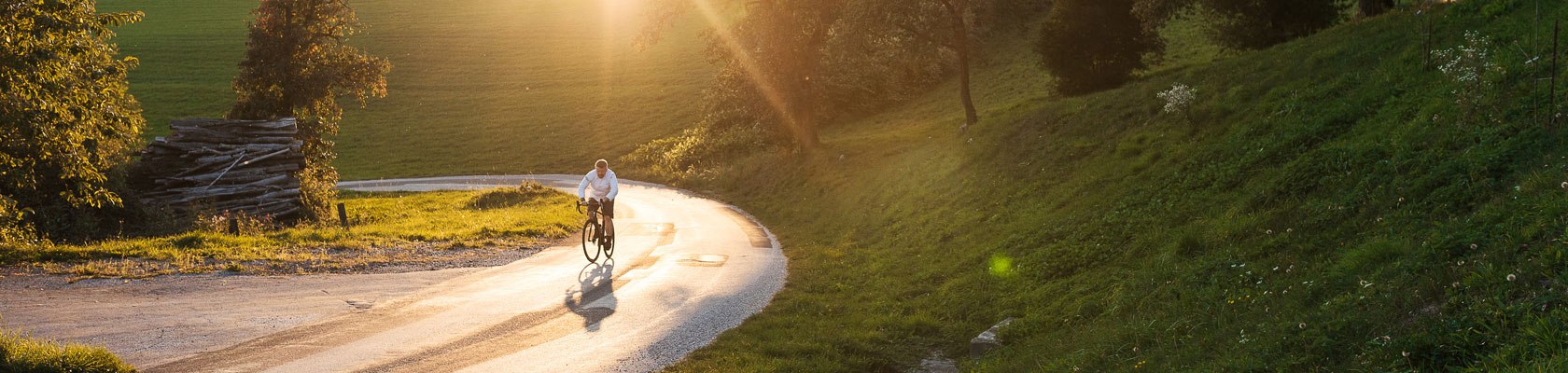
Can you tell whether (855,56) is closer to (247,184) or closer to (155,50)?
(247,184)

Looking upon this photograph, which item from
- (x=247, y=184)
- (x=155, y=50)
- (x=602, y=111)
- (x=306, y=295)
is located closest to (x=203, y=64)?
(x=155, y=50)

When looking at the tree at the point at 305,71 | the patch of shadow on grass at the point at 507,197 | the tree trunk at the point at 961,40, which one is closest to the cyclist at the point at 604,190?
the tree trunk at the point at 961,40

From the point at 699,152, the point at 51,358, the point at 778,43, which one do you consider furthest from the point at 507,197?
the point at 51,358

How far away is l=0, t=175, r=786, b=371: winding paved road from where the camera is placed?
10523 millimetres

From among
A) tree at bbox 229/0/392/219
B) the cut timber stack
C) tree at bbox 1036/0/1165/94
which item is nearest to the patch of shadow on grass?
tree at bbox 229/0/392/219

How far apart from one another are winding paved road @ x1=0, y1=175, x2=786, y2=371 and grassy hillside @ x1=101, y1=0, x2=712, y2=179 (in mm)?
41916

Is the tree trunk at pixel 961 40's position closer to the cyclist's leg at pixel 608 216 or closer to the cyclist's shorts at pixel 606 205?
the cyclist's leg at pixel 608 216

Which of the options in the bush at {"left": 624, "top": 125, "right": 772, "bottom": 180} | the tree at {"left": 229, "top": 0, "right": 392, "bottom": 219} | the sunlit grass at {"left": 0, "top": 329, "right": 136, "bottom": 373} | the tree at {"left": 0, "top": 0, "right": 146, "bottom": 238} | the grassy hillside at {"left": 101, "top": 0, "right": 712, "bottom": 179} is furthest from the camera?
the grassy hillside at {"left": 101, "top": 0, "right": 712, "bottom": 179}

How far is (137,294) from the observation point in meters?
13.6

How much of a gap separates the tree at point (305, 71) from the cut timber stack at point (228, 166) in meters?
1.12

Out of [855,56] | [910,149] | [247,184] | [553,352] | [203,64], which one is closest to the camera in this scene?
→ [553,352]

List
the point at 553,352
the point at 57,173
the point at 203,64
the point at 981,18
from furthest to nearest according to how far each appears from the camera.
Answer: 1. the point at 203,64
2. the point at 981,18
3. the point at 57,173
4. the point at 553,352

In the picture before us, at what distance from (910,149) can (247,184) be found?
21.6m

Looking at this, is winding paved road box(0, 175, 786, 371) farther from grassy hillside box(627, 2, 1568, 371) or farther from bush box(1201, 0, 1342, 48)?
bush box(1201, 0, 1342, 48)
